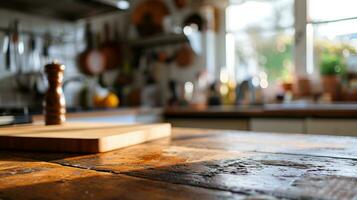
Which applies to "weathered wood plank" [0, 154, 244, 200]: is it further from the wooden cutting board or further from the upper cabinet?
the upper cabinet

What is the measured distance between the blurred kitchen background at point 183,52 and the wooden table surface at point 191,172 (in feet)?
5.30

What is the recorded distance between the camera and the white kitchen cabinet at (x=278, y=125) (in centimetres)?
188

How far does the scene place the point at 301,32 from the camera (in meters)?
2.56

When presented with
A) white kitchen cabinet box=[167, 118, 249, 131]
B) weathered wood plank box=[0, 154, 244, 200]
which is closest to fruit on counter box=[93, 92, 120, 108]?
white kitchen cabinet box=[167, 118, 249, 131]

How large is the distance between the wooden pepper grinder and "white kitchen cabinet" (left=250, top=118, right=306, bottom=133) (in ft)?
4.31

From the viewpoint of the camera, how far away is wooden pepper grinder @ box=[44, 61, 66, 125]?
95 centimetres

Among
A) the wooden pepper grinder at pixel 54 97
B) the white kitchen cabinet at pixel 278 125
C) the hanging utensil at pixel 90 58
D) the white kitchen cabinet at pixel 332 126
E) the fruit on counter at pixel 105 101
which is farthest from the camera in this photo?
the hanging utensil at pixel 90 58

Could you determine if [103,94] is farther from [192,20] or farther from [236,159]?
[236,159]

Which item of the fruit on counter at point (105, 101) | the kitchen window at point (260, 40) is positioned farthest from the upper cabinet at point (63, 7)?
the kitchen window at point (260, 40)

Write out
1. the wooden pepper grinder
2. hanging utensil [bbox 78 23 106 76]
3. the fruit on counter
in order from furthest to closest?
hanging utensil [bbox 78 23 106 76], the fruit on counter, the wooden pepper grinder

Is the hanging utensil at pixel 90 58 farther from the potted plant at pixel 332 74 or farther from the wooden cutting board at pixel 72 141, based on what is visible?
the wooden cutting board at pixel 72 141

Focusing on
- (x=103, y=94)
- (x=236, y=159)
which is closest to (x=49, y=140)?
(x=236, y=159)

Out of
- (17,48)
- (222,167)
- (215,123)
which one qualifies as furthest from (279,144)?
(17,48)

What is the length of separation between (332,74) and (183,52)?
1177 mm
